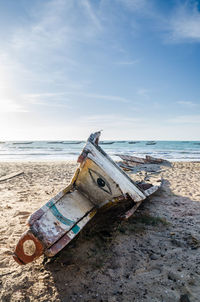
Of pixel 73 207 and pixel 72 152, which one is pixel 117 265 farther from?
pixel 72 152

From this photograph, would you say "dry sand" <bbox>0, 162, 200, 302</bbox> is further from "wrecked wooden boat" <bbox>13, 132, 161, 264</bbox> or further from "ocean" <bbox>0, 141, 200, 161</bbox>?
"ocean" <bbox>0, 141, 200, 161</bbox>

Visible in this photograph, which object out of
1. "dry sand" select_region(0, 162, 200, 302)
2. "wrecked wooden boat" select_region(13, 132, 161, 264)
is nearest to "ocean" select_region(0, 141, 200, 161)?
"dry sand" select_region(0, 162, 200, 302)

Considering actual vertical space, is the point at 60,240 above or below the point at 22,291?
above

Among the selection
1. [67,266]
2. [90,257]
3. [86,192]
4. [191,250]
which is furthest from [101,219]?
[191,250]

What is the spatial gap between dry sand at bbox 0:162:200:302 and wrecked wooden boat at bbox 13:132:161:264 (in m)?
0.34

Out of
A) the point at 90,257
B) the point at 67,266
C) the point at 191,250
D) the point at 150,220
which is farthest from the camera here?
the point at 150,220

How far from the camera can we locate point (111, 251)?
2986mm

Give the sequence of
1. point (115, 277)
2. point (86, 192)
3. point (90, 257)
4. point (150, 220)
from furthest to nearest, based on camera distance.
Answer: point (150, 220), point (86, 192), point (90, 257), point (115, 277)

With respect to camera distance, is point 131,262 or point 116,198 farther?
point 116,198

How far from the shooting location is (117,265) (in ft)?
8.81

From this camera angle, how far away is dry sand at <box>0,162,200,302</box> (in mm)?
2199

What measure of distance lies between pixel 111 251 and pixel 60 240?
93cm

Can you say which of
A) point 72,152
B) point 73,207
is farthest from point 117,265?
point 72,152

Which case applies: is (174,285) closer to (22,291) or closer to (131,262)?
(131,262)
